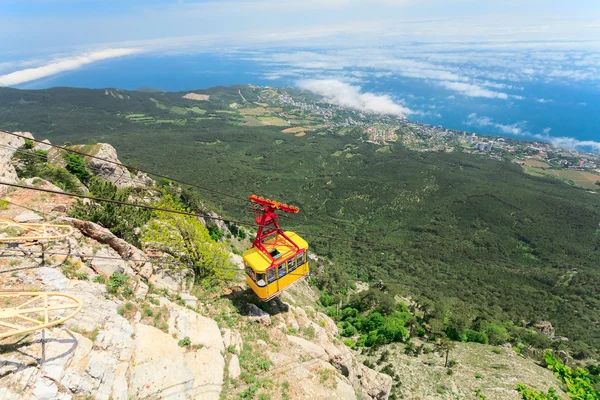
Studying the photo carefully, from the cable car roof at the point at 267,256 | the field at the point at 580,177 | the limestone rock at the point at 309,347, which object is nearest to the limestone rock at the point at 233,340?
the limestone rock at the point at 309,347

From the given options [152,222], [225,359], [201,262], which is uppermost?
[152,222]

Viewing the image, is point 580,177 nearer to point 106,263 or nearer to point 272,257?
point 272,257

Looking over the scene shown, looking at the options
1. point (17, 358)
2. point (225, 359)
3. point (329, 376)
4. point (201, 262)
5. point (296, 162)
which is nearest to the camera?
point (17, 358)

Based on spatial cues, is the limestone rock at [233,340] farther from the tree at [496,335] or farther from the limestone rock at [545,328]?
the limestone rock at [545,328]

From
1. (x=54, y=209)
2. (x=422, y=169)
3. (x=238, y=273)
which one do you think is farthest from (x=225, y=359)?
(x=422, y=169)

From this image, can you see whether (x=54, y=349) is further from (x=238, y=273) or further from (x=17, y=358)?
(x=238, y=273)

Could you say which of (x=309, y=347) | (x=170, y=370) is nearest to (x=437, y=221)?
(x=309, y=347)

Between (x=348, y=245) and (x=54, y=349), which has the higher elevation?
(x=54, y=349)
